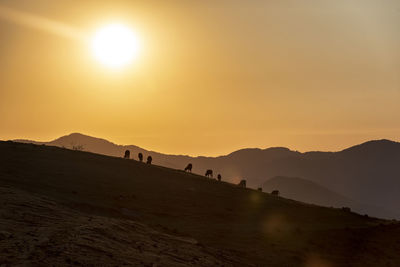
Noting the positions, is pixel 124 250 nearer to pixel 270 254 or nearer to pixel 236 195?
pixel 270 254

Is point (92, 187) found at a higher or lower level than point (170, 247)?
higher

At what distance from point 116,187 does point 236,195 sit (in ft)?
39.7

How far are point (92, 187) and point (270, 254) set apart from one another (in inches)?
652

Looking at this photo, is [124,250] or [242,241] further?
[242,241]

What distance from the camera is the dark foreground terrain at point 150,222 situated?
14.5 meters

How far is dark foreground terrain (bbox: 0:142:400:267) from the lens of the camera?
14.5 metres

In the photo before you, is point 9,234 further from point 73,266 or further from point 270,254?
point 270,254

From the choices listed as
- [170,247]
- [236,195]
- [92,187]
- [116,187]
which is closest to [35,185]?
[92,187]

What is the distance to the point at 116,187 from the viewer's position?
Result: 35562mm

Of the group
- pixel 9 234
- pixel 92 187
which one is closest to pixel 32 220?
pixel 9 234

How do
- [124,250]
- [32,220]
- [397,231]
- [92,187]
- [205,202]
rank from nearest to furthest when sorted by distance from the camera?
[124,250] → [32,220] → [397,231] → [92,187] → [205,202]

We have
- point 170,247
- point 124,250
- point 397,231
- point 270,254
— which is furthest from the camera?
point 397,231

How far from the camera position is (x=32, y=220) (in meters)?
16.4

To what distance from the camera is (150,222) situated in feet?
85.7
